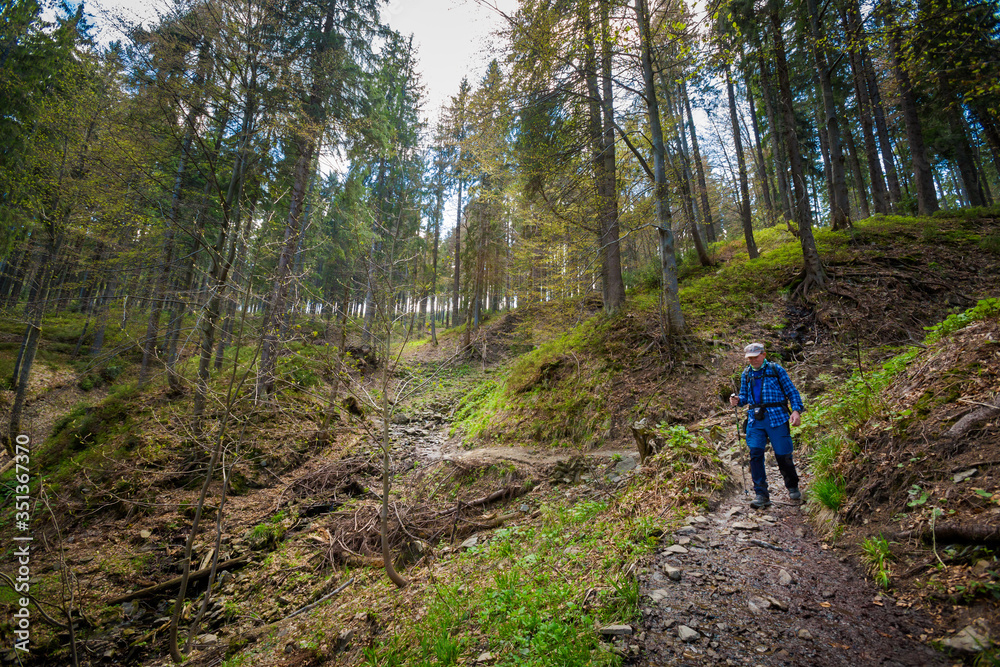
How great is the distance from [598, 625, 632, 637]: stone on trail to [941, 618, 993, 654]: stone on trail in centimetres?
158

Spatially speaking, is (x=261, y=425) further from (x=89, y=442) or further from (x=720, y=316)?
(x=720, y=316)

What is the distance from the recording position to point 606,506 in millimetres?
4660

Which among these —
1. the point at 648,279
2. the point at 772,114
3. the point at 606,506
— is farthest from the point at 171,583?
the point at 772,114

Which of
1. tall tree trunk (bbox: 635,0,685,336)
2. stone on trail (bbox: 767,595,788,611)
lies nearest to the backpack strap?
stone on trail (bbox: 767,595,788,611)

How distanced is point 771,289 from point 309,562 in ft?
36.5

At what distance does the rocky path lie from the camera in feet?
6.59

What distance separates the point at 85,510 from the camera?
6281 mm

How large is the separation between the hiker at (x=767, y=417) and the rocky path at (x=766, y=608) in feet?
2.02

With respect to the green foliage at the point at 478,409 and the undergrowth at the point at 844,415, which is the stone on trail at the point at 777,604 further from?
the green foliage at the point at 478,409

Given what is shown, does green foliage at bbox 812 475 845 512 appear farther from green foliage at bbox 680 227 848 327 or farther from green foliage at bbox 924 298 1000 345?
green foliage at bbox 680 227 848 327

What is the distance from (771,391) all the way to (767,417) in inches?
12.1

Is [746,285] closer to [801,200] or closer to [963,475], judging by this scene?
[801,200]

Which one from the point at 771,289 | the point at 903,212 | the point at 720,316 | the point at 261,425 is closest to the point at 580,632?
the point at 720,316

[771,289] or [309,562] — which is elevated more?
[771,289]
